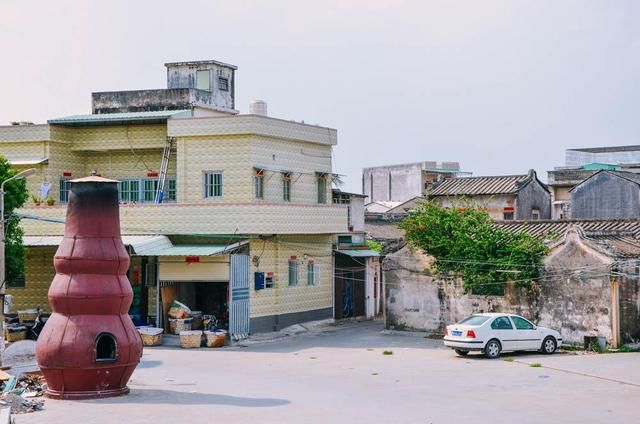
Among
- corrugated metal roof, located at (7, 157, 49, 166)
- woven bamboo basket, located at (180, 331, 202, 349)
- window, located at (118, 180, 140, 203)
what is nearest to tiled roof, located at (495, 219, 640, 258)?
woven bamboo basket, located at (180, 331, 202, 349)

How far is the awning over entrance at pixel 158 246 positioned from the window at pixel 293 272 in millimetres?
3779

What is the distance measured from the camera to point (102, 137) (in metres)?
40.6

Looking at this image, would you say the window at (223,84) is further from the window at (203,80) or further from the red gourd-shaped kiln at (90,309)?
the red gourd-shaped kiln at (90,309)

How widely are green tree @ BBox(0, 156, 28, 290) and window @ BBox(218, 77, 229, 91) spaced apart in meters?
13.4

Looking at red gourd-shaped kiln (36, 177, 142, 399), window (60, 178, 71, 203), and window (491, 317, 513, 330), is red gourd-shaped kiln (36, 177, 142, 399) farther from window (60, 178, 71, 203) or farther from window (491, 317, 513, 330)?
window (60, 178, 71, 203)

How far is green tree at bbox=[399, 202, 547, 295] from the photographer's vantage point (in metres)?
33.3

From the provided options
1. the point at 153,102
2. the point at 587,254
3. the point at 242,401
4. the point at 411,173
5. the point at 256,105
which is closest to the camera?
the point at 242,401

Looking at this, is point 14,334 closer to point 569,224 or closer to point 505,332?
point 505,332

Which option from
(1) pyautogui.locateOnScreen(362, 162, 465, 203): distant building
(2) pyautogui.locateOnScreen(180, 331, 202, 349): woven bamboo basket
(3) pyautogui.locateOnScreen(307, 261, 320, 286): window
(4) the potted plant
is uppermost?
(1) pyautogui.locateOnScreen(362, 162, 465, 203): distant building

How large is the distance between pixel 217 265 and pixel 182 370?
27.1 feet

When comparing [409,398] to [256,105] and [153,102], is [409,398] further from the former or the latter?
[153,102]

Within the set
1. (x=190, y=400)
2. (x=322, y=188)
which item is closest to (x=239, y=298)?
(x=322, y=188)

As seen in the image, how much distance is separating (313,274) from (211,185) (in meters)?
6.99

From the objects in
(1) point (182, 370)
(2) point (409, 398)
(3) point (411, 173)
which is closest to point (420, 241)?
(1) point (182, 370)
